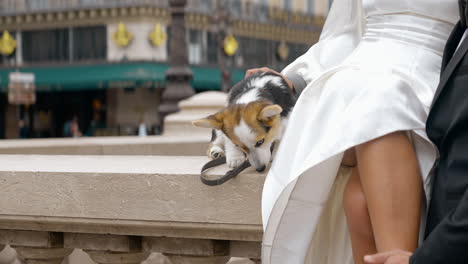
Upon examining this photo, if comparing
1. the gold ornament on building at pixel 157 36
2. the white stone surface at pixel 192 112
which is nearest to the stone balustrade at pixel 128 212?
the white stone surface at pixel 192 112

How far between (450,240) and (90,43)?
34.0 metres

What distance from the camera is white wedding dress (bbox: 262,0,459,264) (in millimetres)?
2057

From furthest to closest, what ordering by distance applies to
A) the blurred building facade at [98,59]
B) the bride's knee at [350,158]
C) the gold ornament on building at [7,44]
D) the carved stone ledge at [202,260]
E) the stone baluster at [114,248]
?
1. the gold ornament on building at [7,44]
2. the blurred building facade at [98,59]
3. the stone baluster at [114,248]
4. the carved stone ledge at [202,260]
5. the bride's knee at [350,158]

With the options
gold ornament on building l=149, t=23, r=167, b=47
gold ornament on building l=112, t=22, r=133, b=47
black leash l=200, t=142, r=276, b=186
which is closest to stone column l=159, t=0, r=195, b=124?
black leash l=200, t=142, r=276, b=186

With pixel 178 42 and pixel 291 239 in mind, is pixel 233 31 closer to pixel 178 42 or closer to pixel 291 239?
pixel 178 42

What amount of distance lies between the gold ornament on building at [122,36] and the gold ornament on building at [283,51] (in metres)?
11.0

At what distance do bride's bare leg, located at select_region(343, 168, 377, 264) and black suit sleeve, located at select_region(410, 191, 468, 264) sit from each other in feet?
1.00

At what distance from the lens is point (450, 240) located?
1760mm

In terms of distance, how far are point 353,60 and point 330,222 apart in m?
0.51

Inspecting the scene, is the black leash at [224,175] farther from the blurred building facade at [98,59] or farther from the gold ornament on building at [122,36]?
the gold ornament on building at [122,36]

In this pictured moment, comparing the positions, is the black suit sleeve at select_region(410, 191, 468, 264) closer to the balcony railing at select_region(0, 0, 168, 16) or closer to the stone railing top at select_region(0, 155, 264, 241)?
the stone railing top at select_region(0, 155, 264, 241)

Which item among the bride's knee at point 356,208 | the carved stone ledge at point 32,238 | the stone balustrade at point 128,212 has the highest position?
the bride's knee at point 356,208

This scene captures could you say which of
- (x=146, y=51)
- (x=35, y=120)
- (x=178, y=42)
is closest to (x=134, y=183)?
(x=178, y=42)

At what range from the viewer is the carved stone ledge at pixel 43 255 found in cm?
298
